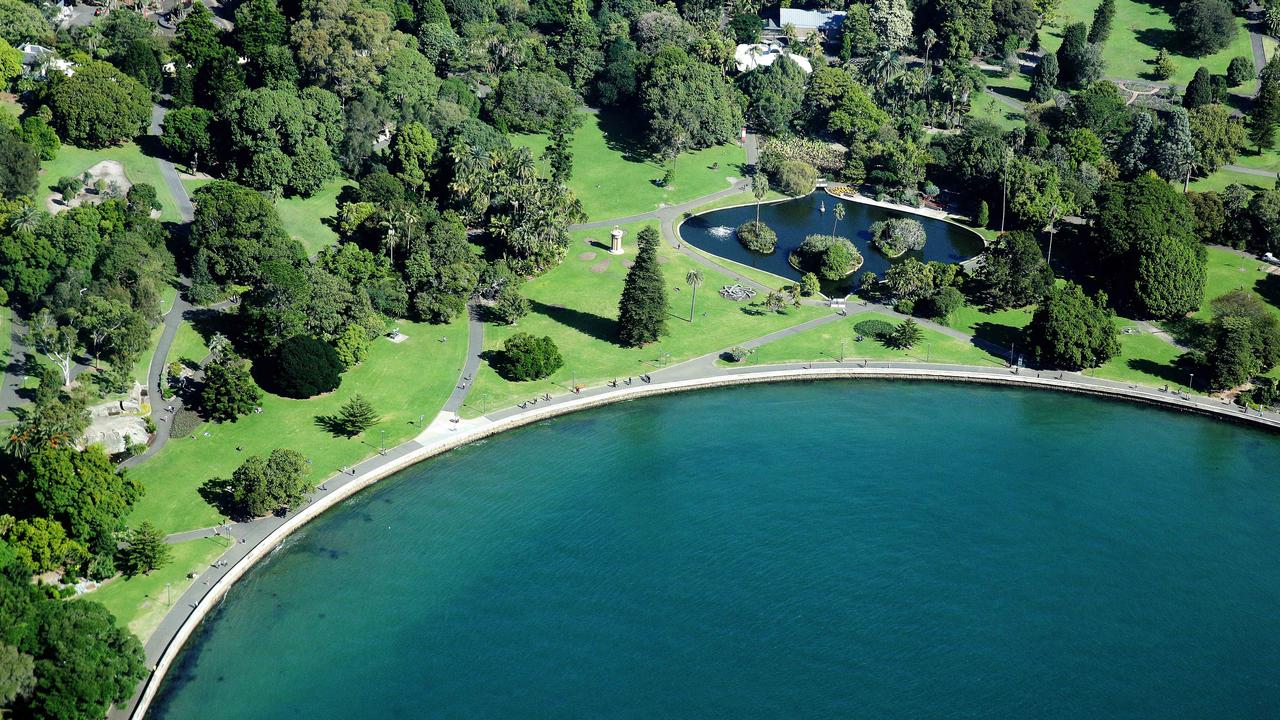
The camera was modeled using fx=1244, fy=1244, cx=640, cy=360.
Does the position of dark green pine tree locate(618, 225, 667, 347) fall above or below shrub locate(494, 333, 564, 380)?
above

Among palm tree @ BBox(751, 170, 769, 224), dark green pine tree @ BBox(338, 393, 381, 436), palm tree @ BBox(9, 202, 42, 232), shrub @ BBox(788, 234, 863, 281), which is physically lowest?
dark green pine tree @ BBox(338, 393, 381, 436)

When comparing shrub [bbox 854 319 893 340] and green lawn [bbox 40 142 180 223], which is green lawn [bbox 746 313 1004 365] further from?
green lawn [bbox 40 142 180 223]

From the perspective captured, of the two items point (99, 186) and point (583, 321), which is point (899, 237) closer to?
point (583, 321)

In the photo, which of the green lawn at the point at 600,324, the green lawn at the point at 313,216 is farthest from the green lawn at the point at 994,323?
the green lawn at the point at 313,216

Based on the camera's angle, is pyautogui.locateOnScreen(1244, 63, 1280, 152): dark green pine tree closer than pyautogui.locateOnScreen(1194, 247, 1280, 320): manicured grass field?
No

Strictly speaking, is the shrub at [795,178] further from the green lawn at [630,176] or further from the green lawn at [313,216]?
the green lawn at [313,216]

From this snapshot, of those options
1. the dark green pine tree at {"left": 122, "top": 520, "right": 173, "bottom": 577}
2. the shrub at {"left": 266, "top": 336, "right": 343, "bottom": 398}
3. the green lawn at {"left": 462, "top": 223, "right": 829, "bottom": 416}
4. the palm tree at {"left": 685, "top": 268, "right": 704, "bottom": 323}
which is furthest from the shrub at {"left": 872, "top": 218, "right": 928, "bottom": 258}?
the dark green pine tree at {"left": 122, "top": 520, "right": 173, "bottom": 577}

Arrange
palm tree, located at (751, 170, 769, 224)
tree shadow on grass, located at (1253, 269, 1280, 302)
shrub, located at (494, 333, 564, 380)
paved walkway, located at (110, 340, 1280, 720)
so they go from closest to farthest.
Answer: paved walkway, located at (110, 340, 1280, 720) < shrub, located at (494, 333, 564, 380) < tree shadow on grass, located at (1253, 269, 1280, 302) < palm tree, located at (751, 170, 769, 224)
